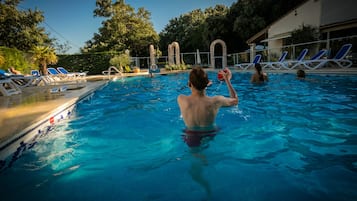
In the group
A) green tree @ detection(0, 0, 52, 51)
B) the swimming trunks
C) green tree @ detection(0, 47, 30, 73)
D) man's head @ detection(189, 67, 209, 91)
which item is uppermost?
green tree @ detection(0, 0, 52, 51)

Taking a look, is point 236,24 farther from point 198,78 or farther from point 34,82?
point 198,78

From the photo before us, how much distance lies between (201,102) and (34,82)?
457 inches

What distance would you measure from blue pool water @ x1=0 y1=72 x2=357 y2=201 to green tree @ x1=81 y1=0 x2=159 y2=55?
25902mm

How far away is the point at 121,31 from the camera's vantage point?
30047mm

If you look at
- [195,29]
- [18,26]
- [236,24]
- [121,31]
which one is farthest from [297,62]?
[18,26]

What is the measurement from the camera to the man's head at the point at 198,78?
2469 millimetres

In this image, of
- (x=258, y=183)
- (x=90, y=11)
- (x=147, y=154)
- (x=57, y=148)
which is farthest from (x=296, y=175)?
(x=90, y=11)

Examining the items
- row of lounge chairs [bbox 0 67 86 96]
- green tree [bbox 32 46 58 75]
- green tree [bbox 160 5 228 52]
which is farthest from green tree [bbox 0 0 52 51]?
green tree [bbox 160 5 228 52]

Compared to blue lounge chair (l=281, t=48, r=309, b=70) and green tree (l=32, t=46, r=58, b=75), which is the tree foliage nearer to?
blue lounge chair (l=281, t=48, r=309, b=70)

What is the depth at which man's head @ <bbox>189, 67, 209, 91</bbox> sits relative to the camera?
247cm

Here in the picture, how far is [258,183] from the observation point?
7.61 ft

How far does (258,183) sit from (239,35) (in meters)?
26.5

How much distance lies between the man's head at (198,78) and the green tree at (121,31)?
2790 cm

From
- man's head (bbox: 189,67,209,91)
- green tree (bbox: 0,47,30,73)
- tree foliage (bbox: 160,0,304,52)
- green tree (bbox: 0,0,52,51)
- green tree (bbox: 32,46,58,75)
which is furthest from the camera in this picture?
tree foliage (bbox: 160,0,304,52)
